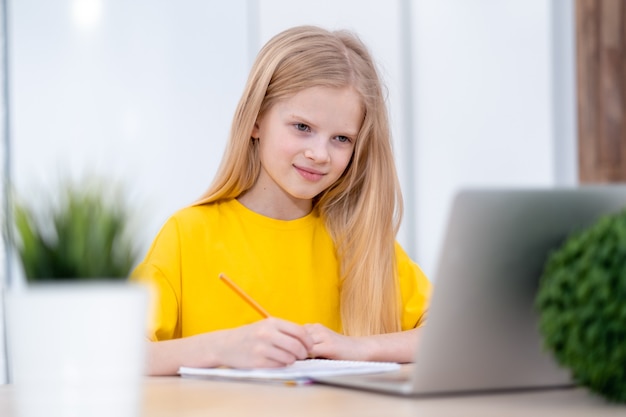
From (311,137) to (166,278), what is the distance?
1.23 feet

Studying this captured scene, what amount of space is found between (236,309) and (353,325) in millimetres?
226

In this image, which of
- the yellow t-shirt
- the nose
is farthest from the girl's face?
the yellow t-shirt

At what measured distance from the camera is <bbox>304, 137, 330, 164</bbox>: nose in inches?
70.0

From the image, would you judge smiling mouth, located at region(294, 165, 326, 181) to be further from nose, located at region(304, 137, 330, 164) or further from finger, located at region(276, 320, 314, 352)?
finger, located at region(276, 320, 314, 352)

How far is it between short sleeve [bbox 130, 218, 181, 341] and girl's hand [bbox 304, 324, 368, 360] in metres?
0.36

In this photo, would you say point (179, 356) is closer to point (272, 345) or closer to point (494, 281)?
point (272, 345)

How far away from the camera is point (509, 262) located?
871 millimetres

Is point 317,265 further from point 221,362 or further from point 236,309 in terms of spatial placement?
point 221,362

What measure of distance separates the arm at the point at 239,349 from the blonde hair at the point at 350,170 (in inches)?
20.8

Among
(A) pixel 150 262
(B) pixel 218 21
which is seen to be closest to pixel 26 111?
(B) pixel 218 21

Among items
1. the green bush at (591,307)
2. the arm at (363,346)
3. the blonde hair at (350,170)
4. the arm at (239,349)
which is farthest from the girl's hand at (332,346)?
the green bush at (591,307)

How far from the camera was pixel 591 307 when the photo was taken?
78 centimetres

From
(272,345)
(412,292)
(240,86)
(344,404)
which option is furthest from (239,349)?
(240,86)

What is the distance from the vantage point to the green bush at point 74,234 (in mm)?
654
